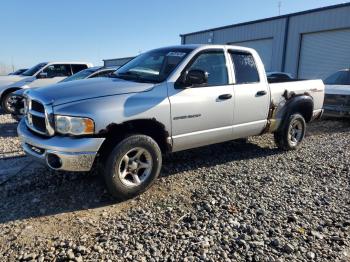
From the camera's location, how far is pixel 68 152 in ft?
12.5

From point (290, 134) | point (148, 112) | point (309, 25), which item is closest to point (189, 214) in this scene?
point (148, 112)

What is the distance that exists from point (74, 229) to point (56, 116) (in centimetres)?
125

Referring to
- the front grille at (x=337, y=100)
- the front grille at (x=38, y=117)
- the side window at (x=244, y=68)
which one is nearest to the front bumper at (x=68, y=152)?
the front grille at (x=38, y=117)

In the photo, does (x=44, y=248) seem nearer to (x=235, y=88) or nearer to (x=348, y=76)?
(x=235, y=88)

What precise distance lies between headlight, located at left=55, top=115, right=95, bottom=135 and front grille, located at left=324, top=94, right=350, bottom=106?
8000mm

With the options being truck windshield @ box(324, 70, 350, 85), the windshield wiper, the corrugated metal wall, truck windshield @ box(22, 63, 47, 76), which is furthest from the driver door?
the corrugated metal wall

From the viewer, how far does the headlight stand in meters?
3.85

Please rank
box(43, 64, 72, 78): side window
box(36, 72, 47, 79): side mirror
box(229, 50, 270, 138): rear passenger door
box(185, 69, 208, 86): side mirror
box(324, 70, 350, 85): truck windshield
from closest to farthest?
1. box(185, 69, 208, 86): side mirror
2. box(229, 50, 270, 138): rear passenger door
3. box(324, 70, 350, 85): truck windshield
4. box(36, 72, 47, 79): side mirror
5. box(43, 64, 72, 78): side window

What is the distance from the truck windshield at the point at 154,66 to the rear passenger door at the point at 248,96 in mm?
984

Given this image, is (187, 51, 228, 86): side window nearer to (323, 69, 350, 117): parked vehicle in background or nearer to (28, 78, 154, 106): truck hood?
(28, 78, 154, 106): truck hood

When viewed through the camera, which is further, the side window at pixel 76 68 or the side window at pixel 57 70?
the side window at pixel 76 68

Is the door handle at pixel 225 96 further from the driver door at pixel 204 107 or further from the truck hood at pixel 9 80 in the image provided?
the truck hood at pixel 9 80

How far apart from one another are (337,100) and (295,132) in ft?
12.1

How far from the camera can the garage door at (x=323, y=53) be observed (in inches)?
697
